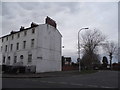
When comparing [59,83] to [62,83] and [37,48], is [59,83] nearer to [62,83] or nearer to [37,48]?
[62,83]

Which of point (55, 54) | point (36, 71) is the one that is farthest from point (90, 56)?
point (36, 71)

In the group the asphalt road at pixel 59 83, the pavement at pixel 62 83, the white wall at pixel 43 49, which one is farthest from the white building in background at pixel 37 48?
the asphalt road at pixel 59 83

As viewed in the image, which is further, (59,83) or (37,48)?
(37,48)

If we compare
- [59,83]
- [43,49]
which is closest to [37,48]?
[43,49]

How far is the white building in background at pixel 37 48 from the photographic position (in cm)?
3394

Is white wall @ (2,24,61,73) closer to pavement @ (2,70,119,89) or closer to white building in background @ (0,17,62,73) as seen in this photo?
white building in background @ (0,17,62,73)

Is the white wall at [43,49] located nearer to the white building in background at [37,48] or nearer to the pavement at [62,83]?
the white building in background at [37,48]

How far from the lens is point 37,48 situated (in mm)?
33781

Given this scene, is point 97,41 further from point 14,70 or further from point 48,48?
point 14,70

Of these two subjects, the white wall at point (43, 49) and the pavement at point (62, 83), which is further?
the white wall at point (43, 49)

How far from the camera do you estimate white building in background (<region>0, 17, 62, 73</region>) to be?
33938 millimetres

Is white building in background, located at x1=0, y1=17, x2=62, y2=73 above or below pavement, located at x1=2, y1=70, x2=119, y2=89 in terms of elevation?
above

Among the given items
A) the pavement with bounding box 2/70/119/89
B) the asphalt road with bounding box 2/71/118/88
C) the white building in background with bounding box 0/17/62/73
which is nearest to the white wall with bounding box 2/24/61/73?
the white building in background with bounding box 0/17/62/73

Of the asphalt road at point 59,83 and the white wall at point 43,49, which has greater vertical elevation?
the white wall at point 43,49
